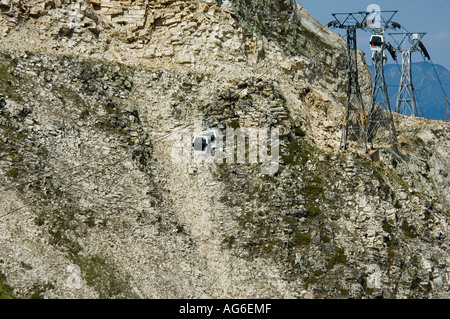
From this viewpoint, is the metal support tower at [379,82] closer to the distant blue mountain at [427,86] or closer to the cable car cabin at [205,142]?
the cable car cabin at [205,142]

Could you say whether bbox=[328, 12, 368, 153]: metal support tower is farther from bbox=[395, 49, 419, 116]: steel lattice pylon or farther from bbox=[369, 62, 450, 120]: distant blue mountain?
bbox=[369, 62, 450, 120]: distant blue mountain

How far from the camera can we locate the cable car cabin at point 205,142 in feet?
223

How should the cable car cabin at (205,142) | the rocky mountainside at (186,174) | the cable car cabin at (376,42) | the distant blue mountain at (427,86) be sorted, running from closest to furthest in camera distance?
the rocky mountainside at (186,174) → the cable car cabin at (205,142) → the cable car cabin at (376,42) → the distant blue mountain at (427,86)

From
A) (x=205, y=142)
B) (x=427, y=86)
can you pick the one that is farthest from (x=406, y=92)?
(x=427, y=86)

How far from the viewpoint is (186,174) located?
220 feet

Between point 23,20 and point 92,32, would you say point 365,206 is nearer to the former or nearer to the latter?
point 92,32

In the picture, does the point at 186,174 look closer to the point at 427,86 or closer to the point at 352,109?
the point at 352,109

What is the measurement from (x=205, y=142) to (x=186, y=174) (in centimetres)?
341

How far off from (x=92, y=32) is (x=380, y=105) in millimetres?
29400

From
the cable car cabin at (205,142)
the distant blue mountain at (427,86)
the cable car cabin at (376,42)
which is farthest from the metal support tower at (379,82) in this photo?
the distant blue mountain at (427,86)

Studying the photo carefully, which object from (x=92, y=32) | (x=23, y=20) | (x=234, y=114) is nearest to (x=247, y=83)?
(x=234, y=114)

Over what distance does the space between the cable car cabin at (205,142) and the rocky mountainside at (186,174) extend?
78cm
